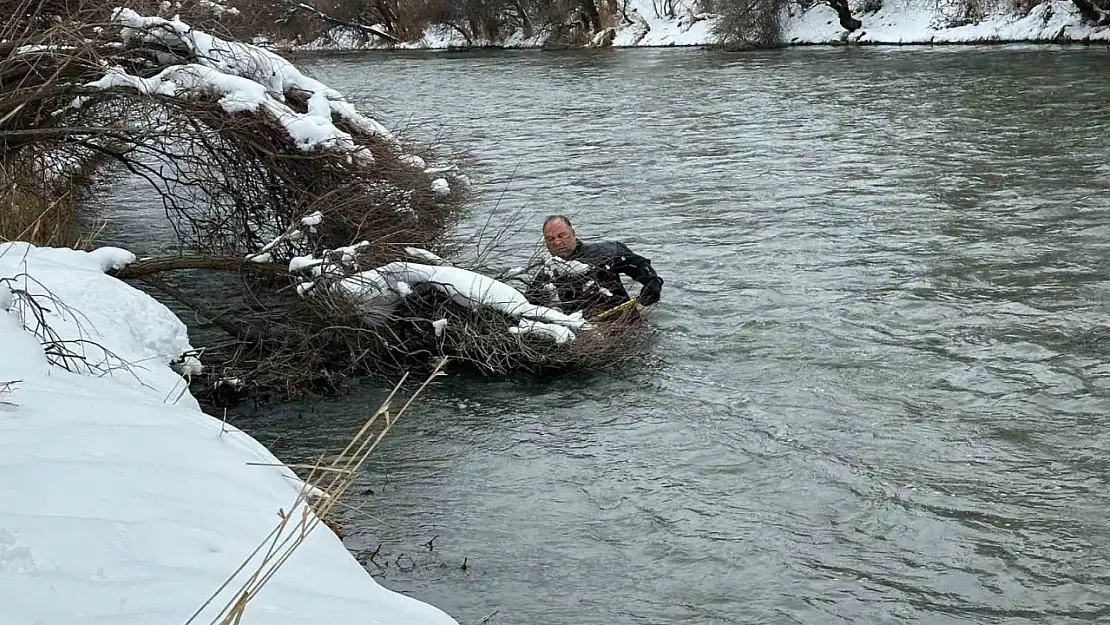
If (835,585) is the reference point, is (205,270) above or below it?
above

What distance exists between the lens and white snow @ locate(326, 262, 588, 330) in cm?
980

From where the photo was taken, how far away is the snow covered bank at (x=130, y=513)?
2953 mm

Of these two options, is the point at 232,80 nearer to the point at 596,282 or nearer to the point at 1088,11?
the point at 596,282

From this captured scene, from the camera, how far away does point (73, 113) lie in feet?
34.6

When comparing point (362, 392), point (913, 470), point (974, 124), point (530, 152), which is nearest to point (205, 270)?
point (362, 392)

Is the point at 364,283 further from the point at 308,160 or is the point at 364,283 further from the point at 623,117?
the point at 623,117

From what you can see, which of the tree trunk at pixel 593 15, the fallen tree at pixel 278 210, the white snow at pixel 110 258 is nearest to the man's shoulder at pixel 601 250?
the fallen tree at pixel 278 210

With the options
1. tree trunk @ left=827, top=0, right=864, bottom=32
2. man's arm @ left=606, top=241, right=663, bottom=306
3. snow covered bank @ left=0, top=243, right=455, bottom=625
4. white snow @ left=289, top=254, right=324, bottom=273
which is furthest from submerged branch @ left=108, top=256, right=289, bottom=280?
tree trunk @ left=827, top=0, right=864, bottom=32

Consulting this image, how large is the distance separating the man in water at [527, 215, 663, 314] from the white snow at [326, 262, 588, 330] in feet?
1.88

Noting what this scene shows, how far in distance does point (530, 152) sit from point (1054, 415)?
45.2 feet

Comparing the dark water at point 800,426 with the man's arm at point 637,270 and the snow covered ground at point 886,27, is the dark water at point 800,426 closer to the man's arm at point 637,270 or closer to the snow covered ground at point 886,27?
the man's arm at point 637,270

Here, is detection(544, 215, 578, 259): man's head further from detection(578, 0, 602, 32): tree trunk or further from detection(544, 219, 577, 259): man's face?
detection(578, 0, 602, 32): tree trunk

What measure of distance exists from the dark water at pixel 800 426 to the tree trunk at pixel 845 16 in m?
24.1

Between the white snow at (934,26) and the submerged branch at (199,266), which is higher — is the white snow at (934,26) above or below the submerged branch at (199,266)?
below
